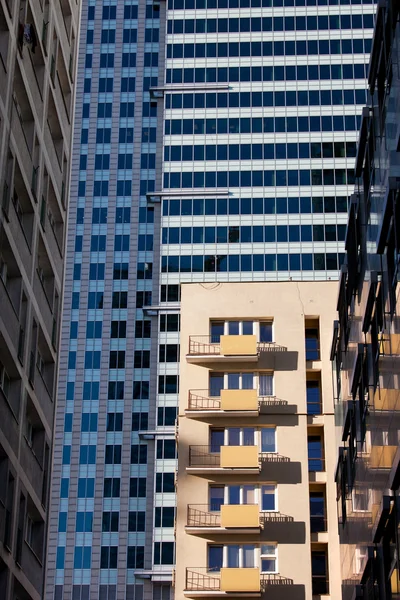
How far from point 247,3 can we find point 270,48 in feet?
22.9

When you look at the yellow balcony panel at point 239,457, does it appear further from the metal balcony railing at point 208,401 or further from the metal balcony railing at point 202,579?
the metal balcony railing at point 202,579

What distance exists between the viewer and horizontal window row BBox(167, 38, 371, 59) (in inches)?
4648

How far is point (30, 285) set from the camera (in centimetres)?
3966

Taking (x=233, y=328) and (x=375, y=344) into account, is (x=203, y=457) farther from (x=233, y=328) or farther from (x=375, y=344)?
(x=375, y=344)

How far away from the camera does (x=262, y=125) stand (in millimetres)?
115812

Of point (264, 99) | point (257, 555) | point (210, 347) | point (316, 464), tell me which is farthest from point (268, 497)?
point (264, 99)

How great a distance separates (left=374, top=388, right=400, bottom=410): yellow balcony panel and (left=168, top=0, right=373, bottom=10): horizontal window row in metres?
95.6

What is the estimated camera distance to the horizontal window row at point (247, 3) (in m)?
121

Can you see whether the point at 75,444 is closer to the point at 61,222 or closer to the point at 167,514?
the point at 167,514

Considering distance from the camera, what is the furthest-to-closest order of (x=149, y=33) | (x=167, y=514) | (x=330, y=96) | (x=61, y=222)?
(x=149, y=33)
(x=330, y=96)
(x=167, y=514)
(x=61, y=222)

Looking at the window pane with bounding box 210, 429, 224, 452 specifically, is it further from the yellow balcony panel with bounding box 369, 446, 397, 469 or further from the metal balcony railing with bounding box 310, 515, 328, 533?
the yellow balcony panel with bounding box 369, 446, 397, 469

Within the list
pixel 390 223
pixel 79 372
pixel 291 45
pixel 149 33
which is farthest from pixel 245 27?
pixel 390 223

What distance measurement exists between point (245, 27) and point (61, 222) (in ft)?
261

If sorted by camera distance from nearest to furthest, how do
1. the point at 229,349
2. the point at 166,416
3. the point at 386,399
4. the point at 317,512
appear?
the point at 386,399 → the point at 317,512 → the point at 229,349 → the point at 166,416
